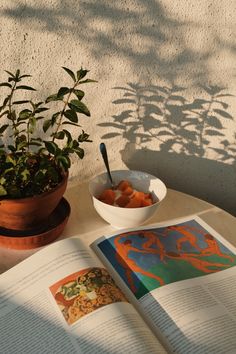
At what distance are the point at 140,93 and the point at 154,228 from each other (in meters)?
0.36

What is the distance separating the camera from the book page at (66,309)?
63 centimetres

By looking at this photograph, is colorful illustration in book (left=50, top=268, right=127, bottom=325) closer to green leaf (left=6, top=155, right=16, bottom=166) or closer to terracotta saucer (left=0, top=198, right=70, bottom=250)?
terracotta saucer (left=0, top=198, right=70, bottom=250)

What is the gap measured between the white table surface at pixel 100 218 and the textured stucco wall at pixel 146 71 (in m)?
0.10

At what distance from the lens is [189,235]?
0.92 meters

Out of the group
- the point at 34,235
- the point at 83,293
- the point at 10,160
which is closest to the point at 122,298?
the point at 83,293

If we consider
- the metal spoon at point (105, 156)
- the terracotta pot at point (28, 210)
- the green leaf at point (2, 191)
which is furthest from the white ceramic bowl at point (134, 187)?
the green leaf at point (2, 191)

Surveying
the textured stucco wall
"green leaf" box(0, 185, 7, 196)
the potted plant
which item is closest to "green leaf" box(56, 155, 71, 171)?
the potted plant

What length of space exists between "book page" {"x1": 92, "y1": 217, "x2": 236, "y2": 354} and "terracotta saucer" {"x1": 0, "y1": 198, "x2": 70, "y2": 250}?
98mm

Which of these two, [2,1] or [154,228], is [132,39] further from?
[154,228]

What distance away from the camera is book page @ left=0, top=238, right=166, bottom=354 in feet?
2.07

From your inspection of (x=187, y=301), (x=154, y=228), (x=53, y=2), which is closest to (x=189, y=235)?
(x=154, y=228)

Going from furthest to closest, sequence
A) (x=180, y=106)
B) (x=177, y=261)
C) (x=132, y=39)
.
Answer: (x=180, y=106)
(x=132, y=39)
(x=177, y=261)

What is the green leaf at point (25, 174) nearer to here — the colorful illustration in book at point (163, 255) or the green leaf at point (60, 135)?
the green leaf at point (60, 135)

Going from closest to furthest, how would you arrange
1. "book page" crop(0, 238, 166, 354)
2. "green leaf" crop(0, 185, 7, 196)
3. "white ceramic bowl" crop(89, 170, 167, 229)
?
"book page" crop(0, 238, 166, 354), "green leaf" crop(0, 185, 7, 196), "white ceramic bowl" crop(89, 170, 167, 229)
